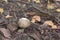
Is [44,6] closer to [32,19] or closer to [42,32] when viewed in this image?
[32,19]

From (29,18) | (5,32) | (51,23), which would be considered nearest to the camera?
(5,32)

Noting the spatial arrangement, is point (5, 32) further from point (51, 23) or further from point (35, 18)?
point (51, 23)

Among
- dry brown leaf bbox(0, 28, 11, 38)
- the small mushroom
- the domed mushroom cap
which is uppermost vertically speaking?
the domed mushroom cap

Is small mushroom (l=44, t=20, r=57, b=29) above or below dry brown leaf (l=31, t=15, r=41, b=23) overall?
Result: below

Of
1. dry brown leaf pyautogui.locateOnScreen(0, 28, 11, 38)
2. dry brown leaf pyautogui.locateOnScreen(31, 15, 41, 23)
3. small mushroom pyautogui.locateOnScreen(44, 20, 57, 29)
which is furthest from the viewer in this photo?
dry brown leaf pyautogui.locateOnScreen(31, 15, 41, 23)

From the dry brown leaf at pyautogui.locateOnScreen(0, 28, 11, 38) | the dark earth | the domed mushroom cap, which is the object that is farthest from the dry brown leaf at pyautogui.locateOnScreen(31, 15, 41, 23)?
the dry brown leaf at pyautogui.locateOnScreen(0, 28, 11, 38)

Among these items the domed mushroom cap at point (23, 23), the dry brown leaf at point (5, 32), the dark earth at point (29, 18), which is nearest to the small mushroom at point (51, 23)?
the dark earth at point (29, 18)

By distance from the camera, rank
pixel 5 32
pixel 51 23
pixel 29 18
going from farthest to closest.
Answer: pixel 29 18, pixel 51 23, pixel 5 32

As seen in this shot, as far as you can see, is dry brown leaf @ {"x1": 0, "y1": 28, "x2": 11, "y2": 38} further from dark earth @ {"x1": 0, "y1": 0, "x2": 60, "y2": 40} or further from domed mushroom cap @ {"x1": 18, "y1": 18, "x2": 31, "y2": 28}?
domed mushroom cap @ {"x1": 18, "y1": 18, "x2": 31, "y2": 28}

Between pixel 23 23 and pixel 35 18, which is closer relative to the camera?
pixel 23 23

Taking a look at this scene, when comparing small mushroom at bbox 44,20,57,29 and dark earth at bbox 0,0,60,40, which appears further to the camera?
small mushroom at bbox 44,20,57,29

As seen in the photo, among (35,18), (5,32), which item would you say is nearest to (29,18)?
(35,18)

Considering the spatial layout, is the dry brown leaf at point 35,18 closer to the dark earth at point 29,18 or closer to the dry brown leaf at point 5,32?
the dark earth at point 29,18
